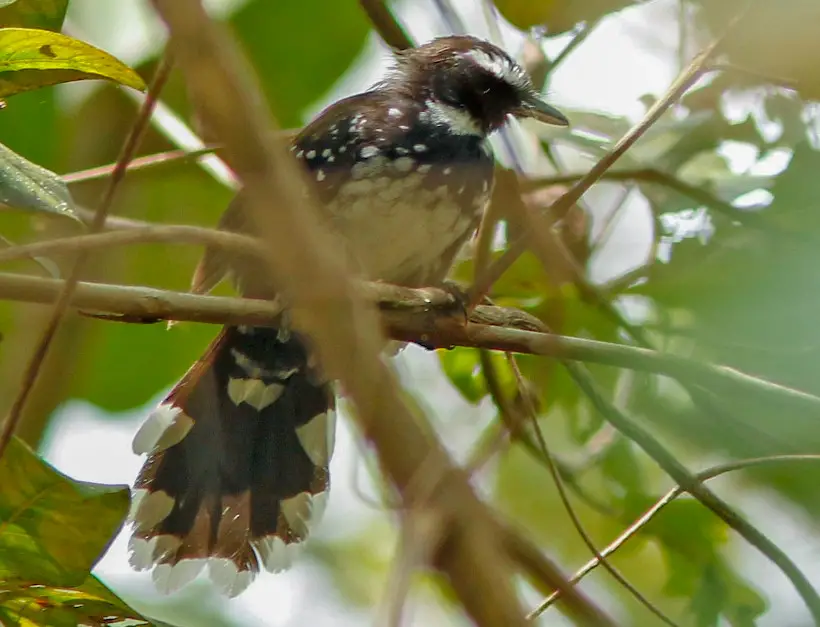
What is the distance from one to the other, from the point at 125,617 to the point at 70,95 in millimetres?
2555

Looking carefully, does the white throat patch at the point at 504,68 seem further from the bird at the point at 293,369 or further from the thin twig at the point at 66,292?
the thin twig at the point at 66,292

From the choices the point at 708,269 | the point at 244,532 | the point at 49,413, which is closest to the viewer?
the point at 708,269

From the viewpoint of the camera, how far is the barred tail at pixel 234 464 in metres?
2.71

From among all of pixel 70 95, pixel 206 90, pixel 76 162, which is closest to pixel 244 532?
pixel 76 162

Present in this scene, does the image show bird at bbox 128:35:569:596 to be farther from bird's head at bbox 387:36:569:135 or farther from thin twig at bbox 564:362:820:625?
thin twig at bbox 564:362:820:625

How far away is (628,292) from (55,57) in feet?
5.39

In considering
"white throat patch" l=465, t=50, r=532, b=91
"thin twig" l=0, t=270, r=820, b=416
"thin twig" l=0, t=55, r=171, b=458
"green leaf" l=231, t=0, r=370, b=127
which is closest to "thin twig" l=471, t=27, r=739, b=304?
"thin twig" l=0, t=270, r=820, b=416

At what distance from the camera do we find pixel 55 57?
5.57 feet

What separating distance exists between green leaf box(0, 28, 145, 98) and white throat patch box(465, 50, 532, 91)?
5.47 ft

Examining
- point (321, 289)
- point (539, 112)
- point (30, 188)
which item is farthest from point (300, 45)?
point (321, 289)

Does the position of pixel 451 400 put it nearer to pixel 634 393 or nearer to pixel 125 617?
pixel 634 393

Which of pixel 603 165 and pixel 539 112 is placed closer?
pixel 603 165

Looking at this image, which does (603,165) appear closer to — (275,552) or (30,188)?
(30,188)

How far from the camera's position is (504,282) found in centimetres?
301
